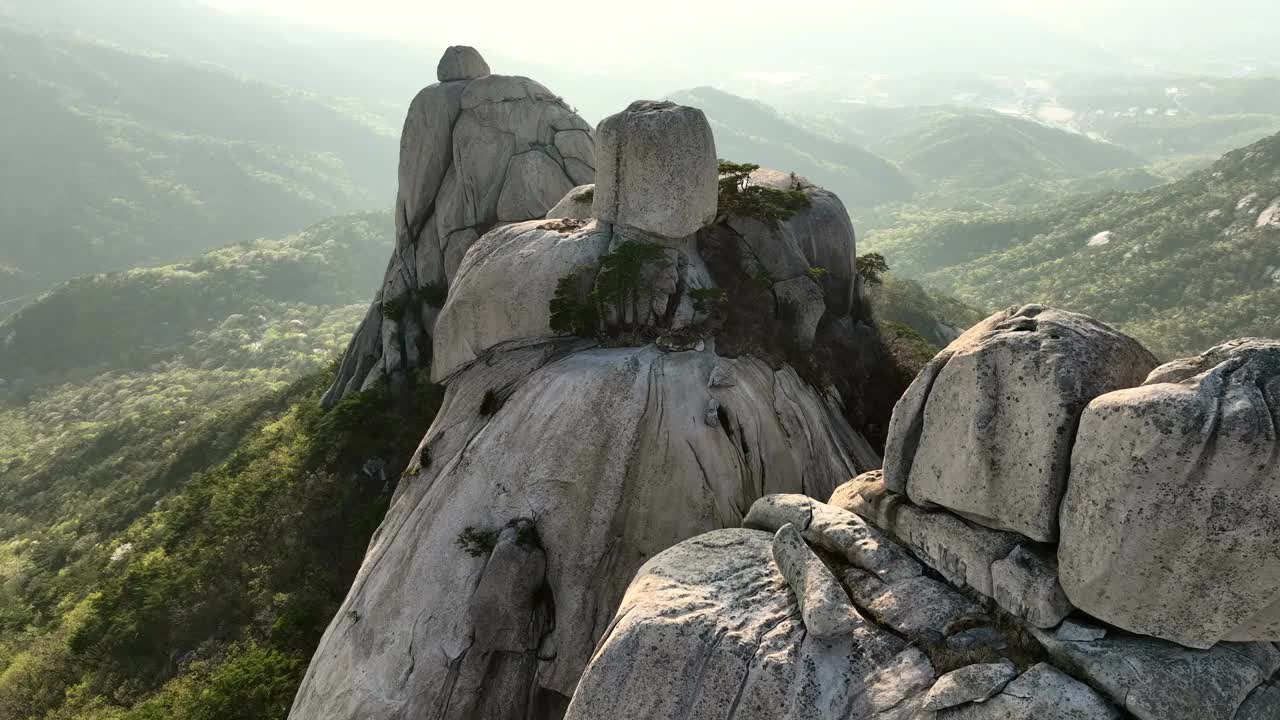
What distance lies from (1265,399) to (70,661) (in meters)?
44.7

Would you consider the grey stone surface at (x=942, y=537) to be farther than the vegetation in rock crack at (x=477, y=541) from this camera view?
No

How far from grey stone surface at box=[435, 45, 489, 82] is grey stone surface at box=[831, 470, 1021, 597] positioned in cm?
4331

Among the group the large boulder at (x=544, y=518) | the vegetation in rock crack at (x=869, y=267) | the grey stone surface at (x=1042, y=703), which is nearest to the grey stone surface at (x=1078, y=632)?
the grey stone surface at (x=1042, y=703)

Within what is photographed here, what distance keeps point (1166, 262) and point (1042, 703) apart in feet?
413

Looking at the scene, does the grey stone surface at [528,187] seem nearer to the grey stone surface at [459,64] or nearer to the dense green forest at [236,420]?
Answer: the grey stone surface at [459,64]

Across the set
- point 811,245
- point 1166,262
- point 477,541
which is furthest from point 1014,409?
point 1166,262

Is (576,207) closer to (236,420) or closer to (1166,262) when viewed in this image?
(236,420)

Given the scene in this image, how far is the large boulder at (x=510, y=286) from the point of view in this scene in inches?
1019

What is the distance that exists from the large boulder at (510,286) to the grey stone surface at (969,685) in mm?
18049

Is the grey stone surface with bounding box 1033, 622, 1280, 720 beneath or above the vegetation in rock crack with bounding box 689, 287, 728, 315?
→ beneath

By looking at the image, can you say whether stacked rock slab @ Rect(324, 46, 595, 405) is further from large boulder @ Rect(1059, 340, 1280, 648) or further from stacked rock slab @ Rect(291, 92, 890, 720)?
large boulder @ Rect(1059, 340, 1280, 648)

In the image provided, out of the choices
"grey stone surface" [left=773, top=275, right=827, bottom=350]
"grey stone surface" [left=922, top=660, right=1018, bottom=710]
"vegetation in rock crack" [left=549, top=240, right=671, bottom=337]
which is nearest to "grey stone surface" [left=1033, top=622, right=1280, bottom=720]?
"grey stone surface" [left=922, top=660, right=1018, bottom=710]

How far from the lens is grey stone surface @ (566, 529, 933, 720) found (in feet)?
41.5

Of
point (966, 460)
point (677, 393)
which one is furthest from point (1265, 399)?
point (677, 393)
